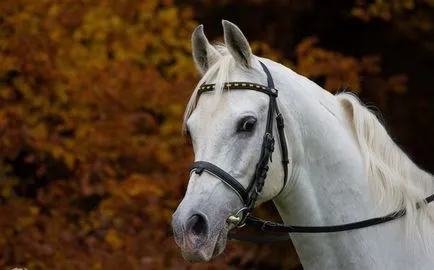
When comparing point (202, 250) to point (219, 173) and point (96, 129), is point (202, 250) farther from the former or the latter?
point (96, 129)

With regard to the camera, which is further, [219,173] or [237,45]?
[237,45]

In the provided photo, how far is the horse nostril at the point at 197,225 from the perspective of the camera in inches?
146

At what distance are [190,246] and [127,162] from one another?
4520mm

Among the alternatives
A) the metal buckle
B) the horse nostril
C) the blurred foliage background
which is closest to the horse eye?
the metal buckle

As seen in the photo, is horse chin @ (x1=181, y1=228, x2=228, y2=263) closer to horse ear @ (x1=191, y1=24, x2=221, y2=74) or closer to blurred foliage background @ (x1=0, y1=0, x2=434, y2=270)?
horse ear @ (x1=191, y1=24, x2=221, y2=74)

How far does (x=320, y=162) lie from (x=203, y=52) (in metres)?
0.74

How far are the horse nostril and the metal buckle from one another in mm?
145

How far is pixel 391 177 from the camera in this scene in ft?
13.9

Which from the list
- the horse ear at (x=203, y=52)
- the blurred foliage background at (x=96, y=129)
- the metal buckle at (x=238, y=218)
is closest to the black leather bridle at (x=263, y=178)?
the metal buckle at (x=238, y=218)

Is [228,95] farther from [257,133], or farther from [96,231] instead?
[96,231]

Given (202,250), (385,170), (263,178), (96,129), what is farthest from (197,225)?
(96,129)

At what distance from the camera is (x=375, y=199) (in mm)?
4230

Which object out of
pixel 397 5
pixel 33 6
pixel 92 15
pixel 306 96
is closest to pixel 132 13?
pixel 92 15

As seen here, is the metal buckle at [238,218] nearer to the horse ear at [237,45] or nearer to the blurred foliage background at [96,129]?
the horse ear at [237,45]
